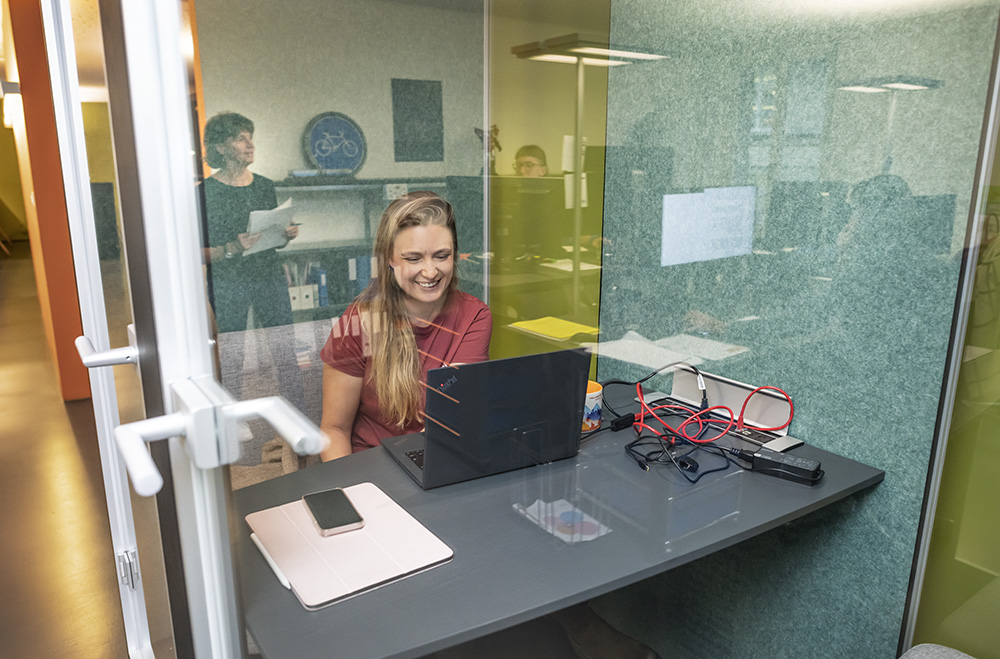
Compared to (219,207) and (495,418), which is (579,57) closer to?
(495,418)

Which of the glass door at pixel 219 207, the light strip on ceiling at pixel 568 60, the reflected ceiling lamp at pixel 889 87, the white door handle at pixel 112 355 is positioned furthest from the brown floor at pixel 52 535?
the reflected ceiling lamp at pixel 889 87

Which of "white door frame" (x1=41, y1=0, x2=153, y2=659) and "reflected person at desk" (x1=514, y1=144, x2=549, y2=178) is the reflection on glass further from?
"white door frame" (x1=41, y1=0, x2=153, y2=659)

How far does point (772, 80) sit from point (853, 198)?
26cm

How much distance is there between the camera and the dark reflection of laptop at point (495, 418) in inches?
36.4

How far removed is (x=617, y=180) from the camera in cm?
144

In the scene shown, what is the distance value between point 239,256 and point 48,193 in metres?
3.48

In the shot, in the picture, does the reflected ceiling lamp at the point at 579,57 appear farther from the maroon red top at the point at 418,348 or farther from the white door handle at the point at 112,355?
the white door handle at the point at 112,355

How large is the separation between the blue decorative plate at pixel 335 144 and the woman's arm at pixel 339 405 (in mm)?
287

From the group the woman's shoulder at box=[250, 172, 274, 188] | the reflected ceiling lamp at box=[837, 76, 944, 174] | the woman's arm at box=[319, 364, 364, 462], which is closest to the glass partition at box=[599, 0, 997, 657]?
the reflected ceiling lamp at box=[837, 76, 944, 174]

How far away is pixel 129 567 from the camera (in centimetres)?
128

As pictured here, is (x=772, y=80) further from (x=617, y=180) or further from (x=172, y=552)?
(x=172, y=552)

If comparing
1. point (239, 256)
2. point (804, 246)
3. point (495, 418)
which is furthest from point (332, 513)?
point (804, 246)

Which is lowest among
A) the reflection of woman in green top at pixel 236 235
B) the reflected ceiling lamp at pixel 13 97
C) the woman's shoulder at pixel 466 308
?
the woman's shoulder at pixel 466 308

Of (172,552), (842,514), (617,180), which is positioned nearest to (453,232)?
(617,180)
